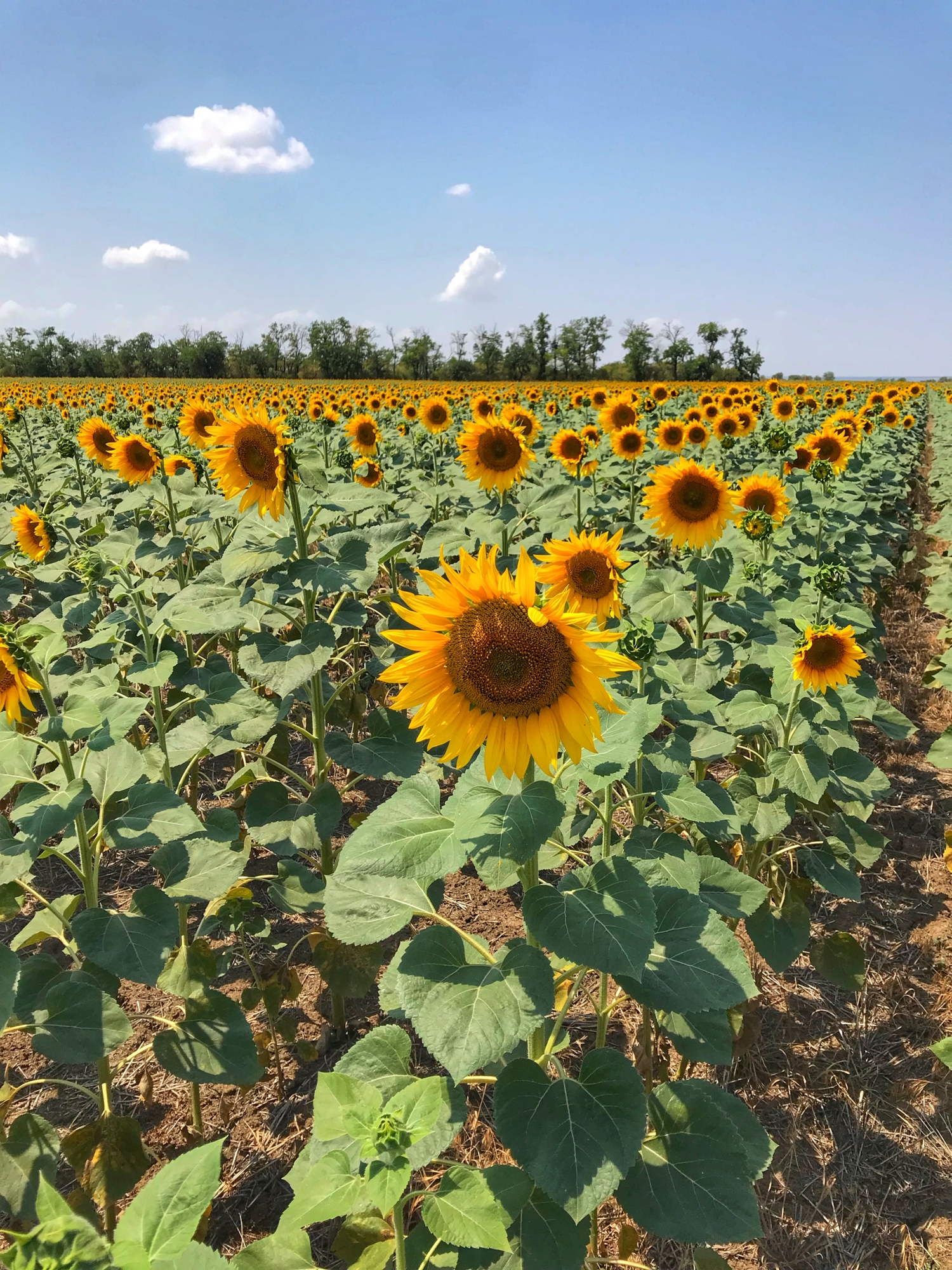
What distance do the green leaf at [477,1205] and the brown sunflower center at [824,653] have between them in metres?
2.44

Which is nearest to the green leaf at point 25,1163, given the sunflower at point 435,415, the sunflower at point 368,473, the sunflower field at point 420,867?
the sunflower field at point 420,867

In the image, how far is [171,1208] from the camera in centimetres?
115

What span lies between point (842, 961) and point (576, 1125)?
2087 millimetres

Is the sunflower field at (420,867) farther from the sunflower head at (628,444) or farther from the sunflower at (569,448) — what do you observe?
the sunflower head at (628,444)

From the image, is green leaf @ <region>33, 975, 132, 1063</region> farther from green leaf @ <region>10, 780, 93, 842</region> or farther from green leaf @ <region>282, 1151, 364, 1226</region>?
green leaf @ <region>282, 1151, 364, 1226</region>

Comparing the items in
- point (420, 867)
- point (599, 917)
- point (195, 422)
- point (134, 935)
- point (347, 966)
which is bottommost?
point (347, 966)

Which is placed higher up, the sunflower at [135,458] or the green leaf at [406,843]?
the sunflower at [135,458]

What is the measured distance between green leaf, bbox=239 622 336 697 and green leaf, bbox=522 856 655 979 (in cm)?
129

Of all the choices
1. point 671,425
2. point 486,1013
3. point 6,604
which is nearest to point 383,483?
point 671,425

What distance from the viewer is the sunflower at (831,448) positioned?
7.32m

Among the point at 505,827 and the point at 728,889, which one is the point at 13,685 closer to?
the point at 505,827

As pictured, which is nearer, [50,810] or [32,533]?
[50,810]

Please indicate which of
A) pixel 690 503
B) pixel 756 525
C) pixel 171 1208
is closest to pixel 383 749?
pixel 171 1208

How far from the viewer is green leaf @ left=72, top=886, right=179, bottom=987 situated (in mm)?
2180
